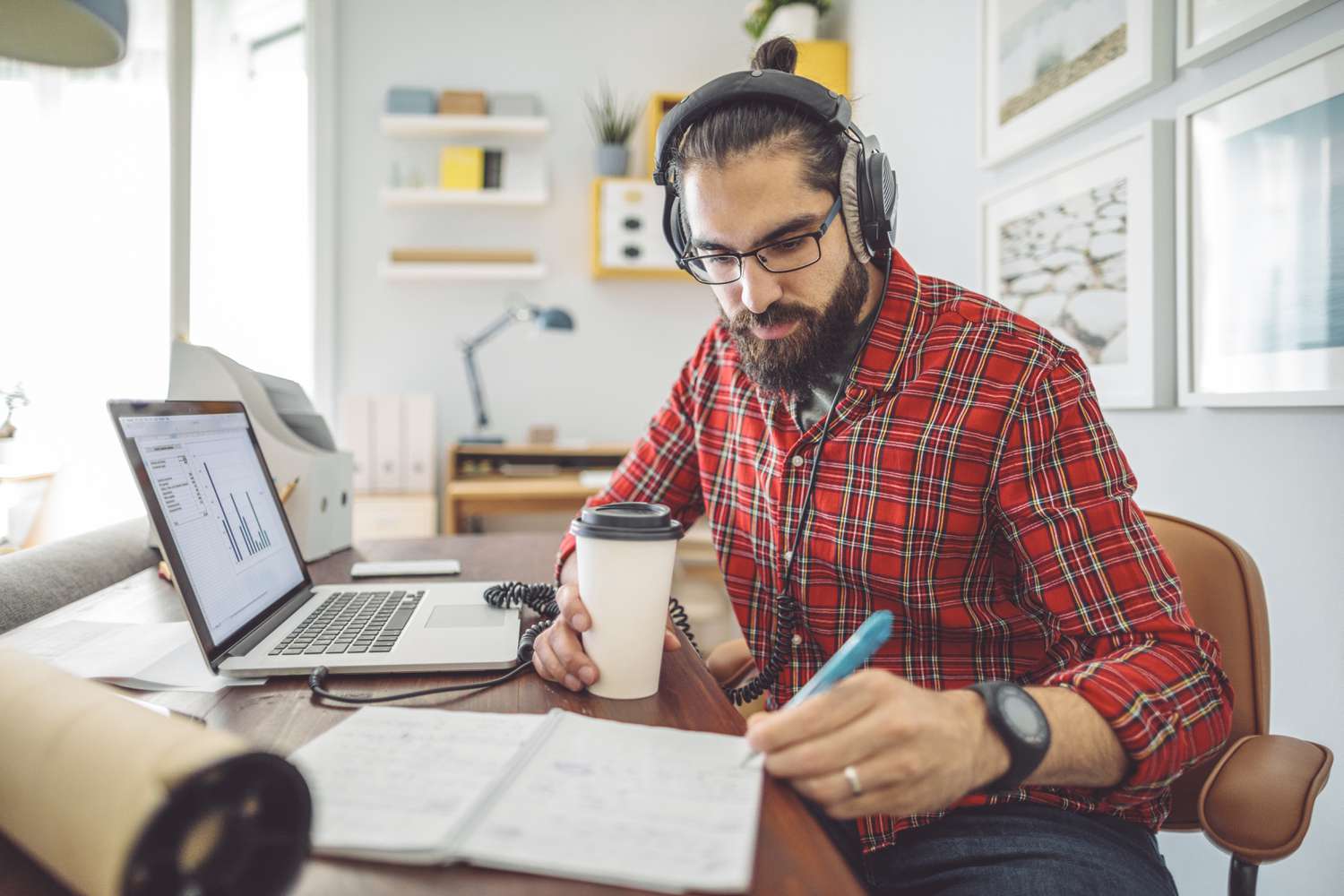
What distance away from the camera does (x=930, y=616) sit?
3.17ft

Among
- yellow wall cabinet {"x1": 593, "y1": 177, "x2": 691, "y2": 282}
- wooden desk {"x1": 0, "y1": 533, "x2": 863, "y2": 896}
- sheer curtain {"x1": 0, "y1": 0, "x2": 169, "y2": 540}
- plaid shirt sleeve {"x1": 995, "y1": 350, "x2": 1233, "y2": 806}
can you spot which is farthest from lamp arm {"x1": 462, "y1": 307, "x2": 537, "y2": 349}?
plaid shirt sleeve {"x1": 995, "y1": 350, "x2": 1233, "y2": 806}

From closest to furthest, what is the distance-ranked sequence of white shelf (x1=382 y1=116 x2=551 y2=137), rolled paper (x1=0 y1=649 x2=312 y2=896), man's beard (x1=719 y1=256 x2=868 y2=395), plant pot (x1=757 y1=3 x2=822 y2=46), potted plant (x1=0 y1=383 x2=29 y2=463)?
rolled paper (x1=0 y1=649 x2=312 y2=896) → man's beard (x1=719 y1=256 x2=868 y2=395) → potted plant (x1=0 y1=383 x2=29 y2=463) → plant pot (x1=757 y1=3 x2=822 y2=46) → white shelf (x1=382 y1=116 x2=551 y2=137)

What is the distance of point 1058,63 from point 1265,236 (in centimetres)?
79

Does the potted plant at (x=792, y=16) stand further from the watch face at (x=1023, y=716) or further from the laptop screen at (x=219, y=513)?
the watch face at (x=1023, y=716)

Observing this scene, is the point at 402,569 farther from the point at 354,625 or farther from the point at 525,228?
the point at 525,228

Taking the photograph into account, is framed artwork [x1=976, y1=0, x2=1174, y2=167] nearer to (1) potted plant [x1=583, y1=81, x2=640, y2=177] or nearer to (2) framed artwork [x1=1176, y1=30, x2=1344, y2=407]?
(2) framed artwork [x1=1176, y1=30, x2=1344, y2=407]

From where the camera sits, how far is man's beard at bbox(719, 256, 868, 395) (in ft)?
3.37

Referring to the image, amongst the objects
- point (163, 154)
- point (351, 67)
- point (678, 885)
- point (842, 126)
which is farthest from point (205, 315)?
point (678, 885)

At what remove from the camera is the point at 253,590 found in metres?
0.87

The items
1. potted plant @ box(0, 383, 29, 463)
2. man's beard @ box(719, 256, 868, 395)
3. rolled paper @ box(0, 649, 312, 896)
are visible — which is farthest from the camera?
potted plant @ box(0, 383, 29, 463)

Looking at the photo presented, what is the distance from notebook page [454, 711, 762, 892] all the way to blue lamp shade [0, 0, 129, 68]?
1.08 metres

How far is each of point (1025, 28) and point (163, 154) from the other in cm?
245

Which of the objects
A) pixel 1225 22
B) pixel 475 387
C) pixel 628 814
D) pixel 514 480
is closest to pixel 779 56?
pixel 1225 22

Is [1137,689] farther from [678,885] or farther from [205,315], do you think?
[205,315]
